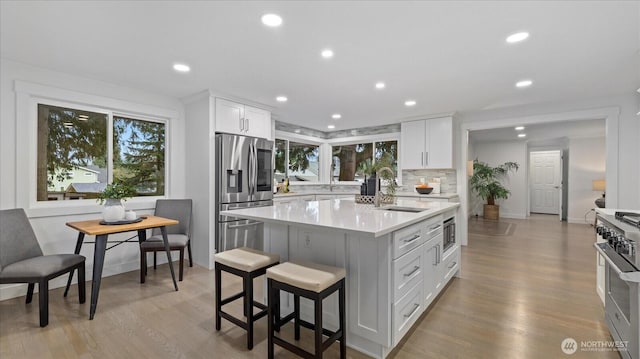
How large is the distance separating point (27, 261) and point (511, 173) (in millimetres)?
10204

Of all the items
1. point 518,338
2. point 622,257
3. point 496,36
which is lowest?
point 518,338

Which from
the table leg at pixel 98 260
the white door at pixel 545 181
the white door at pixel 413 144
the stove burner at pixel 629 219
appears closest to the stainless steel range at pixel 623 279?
the stove burner at pixel 629 219

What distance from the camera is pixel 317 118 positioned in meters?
5.46

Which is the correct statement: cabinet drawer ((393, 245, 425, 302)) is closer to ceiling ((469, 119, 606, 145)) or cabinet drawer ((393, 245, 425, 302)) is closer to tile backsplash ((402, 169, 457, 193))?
tile backsplash ((402, 169, 457, 193))

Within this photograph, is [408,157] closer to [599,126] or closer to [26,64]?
[599,126]

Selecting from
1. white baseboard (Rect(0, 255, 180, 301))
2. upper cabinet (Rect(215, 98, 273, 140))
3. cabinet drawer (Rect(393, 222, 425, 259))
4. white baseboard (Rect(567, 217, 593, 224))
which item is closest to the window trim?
white baseboard (Rect(0, 255, 180, 301))

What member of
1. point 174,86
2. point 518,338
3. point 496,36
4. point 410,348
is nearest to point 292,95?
point 174,86

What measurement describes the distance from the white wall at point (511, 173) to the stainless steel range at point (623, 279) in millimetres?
7146

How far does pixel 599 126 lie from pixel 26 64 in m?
9.71

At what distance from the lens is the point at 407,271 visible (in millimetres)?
2035

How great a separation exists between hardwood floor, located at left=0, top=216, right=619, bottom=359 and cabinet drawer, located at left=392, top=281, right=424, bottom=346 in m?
0.13

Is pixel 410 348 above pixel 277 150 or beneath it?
beneath

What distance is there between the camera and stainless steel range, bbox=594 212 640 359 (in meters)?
1.54

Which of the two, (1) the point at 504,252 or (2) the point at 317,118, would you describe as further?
(2) the point at 317,118
